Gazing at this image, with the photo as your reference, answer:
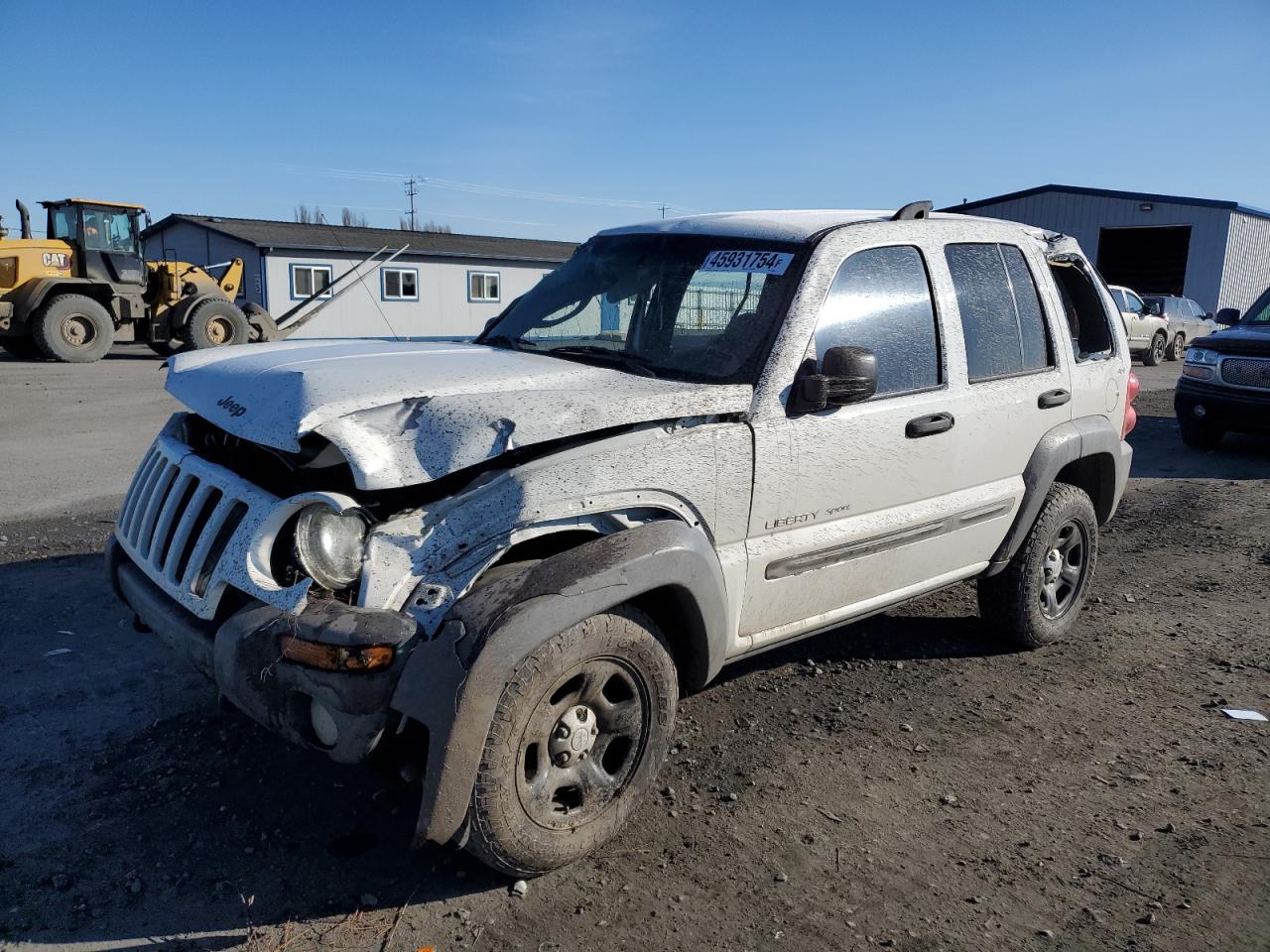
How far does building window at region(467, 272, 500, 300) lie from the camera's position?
3283 cm

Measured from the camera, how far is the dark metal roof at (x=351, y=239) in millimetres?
29406

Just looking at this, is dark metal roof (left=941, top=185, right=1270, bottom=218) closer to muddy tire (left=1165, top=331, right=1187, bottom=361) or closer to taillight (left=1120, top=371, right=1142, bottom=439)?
muddy tire (left=1165, top=331, right=1187, bottom=361)

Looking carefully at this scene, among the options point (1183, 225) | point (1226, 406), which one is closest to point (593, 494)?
point (1226, 406)

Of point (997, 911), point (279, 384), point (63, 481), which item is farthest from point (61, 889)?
point (63, 481)

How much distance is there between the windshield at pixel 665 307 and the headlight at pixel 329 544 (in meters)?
1.25

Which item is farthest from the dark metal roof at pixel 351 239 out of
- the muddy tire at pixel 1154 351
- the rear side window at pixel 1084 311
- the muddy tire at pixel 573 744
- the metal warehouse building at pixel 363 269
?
the muddy tire at pixel 573 744

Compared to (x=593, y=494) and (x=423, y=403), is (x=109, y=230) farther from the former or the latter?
(x=593, y=494)

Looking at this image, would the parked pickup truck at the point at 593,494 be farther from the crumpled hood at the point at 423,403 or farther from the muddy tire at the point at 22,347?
the muddy tire at the point at 22,347

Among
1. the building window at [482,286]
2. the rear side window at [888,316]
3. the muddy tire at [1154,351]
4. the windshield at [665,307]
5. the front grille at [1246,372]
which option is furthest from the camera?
the building window at [482,286]

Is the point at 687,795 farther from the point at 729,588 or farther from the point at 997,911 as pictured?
the point at 997,911

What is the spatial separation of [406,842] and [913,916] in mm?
1613

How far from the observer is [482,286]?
1307 inches

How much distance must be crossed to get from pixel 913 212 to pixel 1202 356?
821 centimetres

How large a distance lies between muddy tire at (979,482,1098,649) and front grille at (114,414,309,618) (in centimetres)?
343
